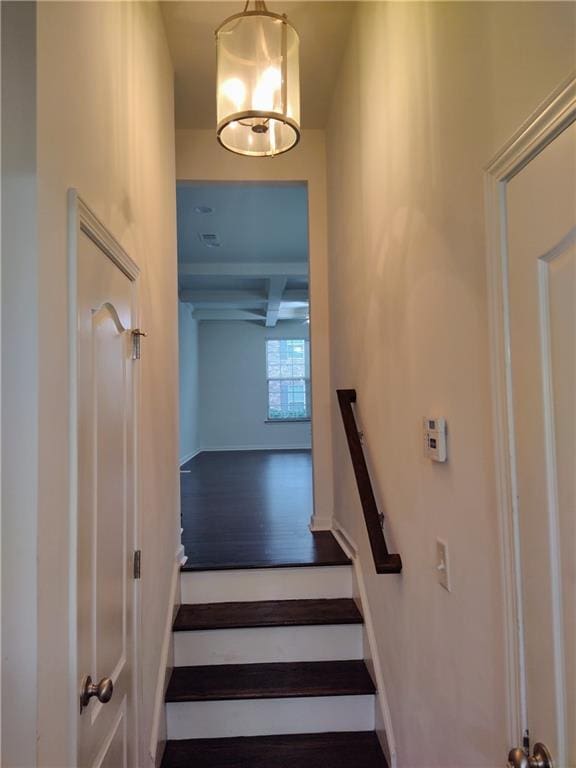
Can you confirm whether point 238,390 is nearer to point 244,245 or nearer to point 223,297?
point 223,297

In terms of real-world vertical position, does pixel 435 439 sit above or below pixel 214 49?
below

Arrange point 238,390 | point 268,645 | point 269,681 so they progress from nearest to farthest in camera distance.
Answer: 1. point 269,681
2. point 268,645
3. point 238,390

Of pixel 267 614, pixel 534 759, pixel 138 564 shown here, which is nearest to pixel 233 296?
pixel 267 614

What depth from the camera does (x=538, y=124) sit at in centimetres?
86

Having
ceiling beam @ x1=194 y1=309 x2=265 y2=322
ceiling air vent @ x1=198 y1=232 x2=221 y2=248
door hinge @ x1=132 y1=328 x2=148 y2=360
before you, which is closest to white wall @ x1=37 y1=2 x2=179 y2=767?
door hinge @ x1=132 y1=328 x2=148 y2=360

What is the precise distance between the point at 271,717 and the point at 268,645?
1.00ft

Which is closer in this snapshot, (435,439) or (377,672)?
(435,439)

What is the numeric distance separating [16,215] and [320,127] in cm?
308

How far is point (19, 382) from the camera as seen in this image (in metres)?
0.90

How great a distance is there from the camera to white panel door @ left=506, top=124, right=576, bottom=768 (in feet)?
2.68

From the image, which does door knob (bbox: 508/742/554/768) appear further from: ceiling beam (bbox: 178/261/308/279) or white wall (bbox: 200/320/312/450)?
white wall (bbox: 200/320/312/450)

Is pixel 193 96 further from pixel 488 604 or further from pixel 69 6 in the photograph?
pixel 488 604

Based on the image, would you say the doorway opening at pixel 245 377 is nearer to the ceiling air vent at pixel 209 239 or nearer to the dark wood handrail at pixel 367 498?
the ceiling air vent at pixel 209 239

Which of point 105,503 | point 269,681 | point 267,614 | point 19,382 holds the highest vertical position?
point 19,382
